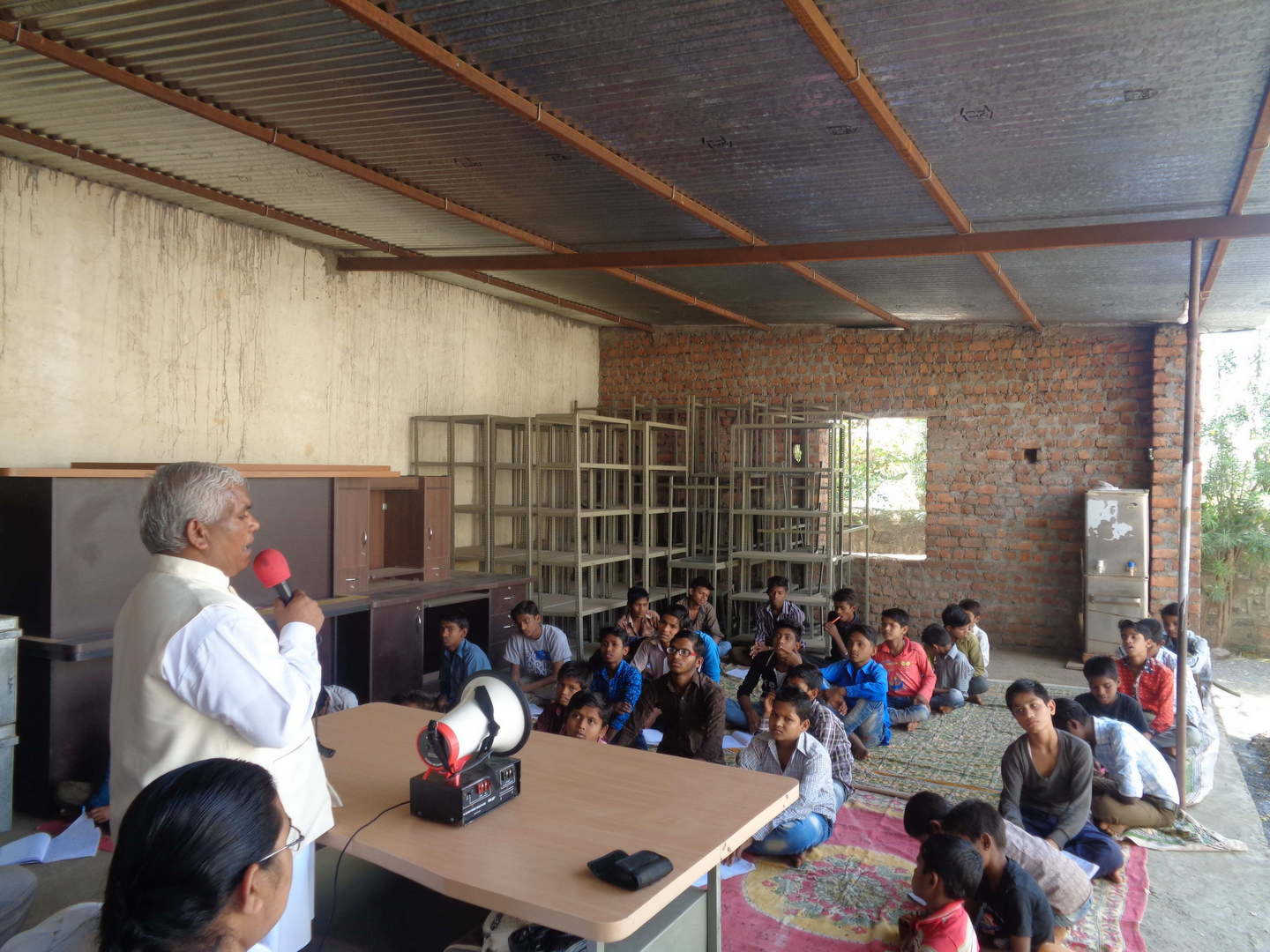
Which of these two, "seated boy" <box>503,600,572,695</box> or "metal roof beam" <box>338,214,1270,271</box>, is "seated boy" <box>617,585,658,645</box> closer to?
"seated boy" <box>503,600,572,695</box>

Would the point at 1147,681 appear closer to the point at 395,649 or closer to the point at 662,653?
the point at 662,653

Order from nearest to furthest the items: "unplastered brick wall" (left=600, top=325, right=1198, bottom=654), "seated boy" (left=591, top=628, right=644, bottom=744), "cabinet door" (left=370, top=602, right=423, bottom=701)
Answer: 1. "seated boy" (left=591, top=628, right=644, bottom=744)
2. "cabinet door" (left=370, top=602, right=423, bottom=701)
3. "unplastered brick wall" (left=600, top=325, right=1198, bottom=654)

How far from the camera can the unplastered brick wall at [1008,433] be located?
8.48 meters

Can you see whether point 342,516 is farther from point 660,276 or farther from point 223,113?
point 660,276

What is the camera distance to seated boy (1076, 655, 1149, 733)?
481cm

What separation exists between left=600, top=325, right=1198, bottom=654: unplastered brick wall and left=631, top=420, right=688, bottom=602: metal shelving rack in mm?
763

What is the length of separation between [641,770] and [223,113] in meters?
3.32

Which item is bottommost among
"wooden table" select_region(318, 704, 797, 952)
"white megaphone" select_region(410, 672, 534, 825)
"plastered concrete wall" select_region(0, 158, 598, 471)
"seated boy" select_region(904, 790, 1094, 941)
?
"seated boy" select_region(904, 790, 1094, 941)

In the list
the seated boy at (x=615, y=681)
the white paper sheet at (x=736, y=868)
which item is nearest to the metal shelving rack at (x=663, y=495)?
the seated boy at (x=615, y=681)

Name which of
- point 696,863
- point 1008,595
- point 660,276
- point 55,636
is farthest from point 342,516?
point 1008,595

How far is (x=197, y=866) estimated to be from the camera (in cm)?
123

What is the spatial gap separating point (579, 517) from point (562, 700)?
8.74 ft

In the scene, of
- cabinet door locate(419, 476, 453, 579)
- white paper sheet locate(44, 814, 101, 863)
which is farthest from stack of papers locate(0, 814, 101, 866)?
cabinet door locate(419, 476, 453, 579)

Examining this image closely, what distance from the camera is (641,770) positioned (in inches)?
113
